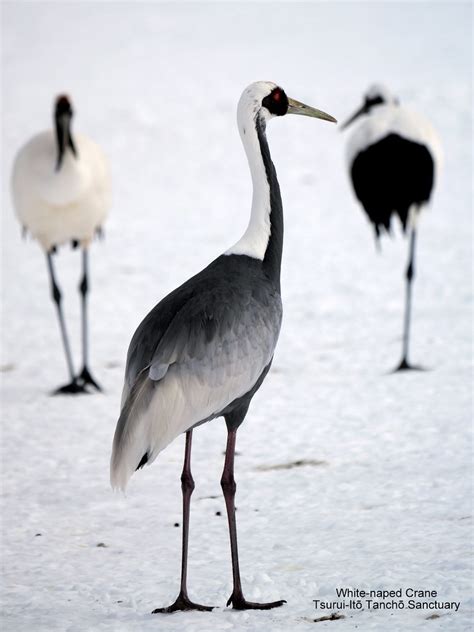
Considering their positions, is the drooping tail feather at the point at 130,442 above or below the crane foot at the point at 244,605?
above

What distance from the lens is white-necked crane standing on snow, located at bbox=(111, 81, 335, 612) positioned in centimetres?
352

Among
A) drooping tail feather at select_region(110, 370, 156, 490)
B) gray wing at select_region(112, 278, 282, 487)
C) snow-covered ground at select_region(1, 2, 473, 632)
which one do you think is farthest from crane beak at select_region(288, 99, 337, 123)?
snow-covered ground at select_region(1, 2, 473, 632)

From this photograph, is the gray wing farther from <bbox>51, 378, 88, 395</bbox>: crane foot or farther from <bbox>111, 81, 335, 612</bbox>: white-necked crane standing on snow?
<bbox>51, 378, 88, 395</bbox>: crane foot

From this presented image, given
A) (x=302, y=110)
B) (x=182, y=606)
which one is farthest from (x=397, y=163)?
(x=182, y=606)

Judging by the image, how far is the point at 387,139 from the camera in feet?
25.7

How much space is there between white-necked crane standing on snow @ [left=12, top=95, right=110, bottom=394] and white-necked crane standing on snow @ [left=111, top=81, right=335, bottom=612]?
3510 mm

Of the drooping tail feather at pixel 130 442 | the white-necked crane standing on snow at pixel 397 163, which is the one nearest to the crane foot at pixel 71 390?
the white-necked crane standing on snow at pixel 397 163

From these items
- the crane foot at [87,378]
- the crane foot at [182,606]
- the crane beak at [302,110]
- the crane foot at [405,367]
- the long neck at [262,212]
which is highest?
the crane beak at [302,110]


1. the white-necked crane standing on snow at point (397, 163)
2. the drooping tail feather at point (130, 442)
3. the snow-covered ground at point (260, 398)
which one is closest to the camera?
the drooping tail feather at point (130, 442)

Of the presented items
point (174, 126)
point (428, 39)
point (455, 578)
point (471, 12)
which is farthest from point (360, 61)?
point (455, 578)

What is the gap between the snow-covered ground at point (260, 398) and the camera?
3869mm

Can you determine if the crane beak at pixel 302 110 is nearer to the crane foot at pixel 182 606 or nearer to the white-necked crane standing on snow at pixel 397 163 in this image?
the crane foot at pixel 182 606

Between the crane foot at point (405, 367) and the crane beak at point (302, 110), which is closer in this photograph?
the crane beak at point (302, 110)

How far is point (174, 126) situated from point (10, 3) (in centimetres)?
1130
